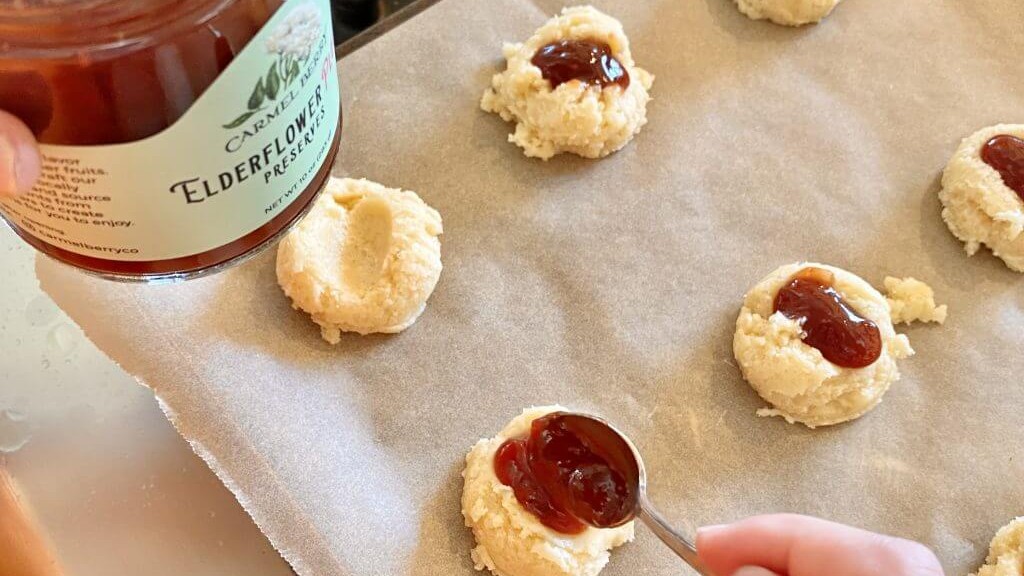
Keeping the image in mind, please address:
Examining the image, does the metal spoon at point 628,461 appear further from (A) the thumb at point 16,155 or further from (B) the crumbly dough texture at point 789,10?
(B) the crumbly dough texture at point 789,10

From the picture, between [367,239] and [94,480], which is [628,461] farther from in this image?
[94,480]

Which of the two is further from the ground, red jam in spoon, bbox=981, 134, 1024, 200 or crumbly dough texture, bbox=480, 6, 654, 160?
crumbly dough texture, bbox=480, 6, 654, 160

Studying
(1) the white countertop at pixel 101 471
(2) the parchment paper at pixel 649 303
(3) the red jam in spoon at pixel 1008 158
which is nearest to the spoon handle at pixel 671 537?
(2) the parchment paper at pixel 649 303

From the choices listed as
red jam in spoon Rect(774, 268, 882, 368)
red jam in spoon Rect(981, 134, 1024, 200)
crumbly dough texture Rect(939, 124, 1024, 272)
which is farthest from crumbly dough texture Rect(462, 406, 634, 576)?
red jam in spoon Rect(981, 134, 1024, 200)

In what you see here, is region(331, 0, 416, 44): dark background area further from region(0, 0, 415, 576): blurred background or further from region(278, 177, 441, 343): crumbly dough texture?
region(0, 0, 415, 576): blurred background

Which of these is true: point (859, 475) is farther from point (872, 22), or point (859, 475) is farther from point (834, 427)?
point (872, 22)
